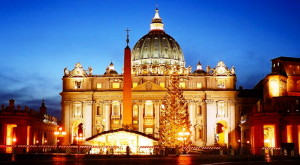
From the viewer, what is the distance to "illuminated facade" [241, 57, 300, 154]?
76688 mm

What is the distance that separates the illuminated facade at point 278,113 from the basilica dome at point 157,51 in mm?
35360

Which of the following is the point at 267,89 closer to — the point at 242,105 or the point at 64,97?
the point at 242,105

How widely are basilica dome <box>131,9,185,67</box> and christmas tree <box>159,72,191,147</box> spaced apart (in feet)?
209

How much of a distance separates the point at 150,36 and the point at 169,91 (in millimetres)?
72930

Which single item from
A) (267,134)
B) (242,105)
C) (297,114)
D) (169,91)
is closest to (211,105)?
(242,105)

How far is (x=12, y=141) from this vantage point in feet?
289

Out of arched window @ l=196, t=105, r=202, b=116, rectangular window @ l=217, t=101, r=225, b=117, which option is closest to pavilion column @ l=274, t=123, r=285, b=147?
rectangular window @ l=217, t=101, r=225, b=117

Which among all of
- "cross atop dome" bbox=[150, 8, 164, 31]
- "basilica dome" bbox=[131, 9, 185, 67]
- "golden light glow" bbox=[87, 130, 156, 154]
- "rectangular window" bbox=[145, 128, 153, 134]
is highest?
"cross atop dome" bbox=[150, 8, 164, 31]

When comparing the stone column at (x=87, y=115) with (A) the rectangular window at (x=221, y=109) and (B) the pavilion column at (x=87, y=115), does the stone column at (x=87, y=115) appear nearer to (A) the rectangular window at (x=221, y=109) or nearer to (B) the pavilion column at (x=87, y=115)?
(B) the pavilion column at (x=87, y=115)

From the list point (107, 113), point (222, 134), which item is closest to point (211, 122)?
point (222, 134)

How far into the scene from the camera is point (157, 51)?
15125 centimetres

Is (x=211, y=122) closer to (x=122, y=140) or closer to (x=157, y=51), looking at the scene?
(x=157, y=51)

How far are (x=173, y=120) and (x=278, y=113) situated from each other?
48.5 feet

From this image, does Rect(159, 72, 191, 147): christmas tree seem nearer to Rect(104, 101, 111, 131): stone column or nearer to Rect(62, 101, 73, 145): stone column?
Rect(104, 101, 111, 131): stone column
